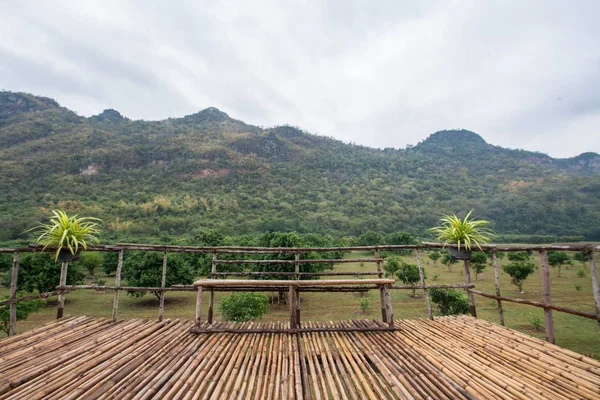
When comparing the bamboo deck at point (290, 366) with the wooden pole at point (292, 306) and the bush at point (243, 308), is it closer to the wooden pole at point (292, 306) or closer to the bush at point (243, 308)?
the wooden pole at point (292, 306)

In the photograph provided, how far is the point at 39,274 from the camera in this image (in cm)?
1523

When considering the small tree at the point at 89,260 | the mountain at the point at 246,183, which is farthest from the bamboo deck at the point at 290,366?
the mountain at the point at 246,183

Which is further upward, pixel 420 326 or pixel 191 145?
pixel 191 145

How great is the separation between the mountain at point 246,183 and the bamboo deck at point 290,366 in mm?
39297

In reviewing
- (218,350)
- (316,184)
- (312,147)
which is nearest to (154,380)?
(218,350)

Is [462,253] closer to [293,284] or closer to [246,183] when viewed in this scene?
[293,284]

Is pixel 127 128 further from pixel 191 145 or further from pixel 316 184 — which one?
pixel 316 184

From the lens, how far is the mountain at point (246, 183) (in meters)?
52.6

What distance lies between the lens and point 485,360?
283 centimetres

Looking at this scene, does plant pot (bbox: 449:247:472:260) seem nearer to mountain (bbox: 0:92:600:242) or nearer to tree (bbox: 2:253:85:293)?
tree (bbox: 2:253:85:293)

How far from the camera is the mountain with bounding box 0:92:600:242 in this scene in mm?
52594

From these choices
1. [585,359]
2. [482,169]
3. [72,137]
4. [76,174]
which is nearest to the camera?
[585,359]

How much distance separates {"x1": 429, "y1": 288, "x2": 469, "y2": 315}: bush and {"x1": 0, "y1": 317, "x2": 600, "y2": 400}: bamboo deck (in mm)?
7896

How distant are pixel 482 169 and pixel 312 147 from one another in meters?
68.0
